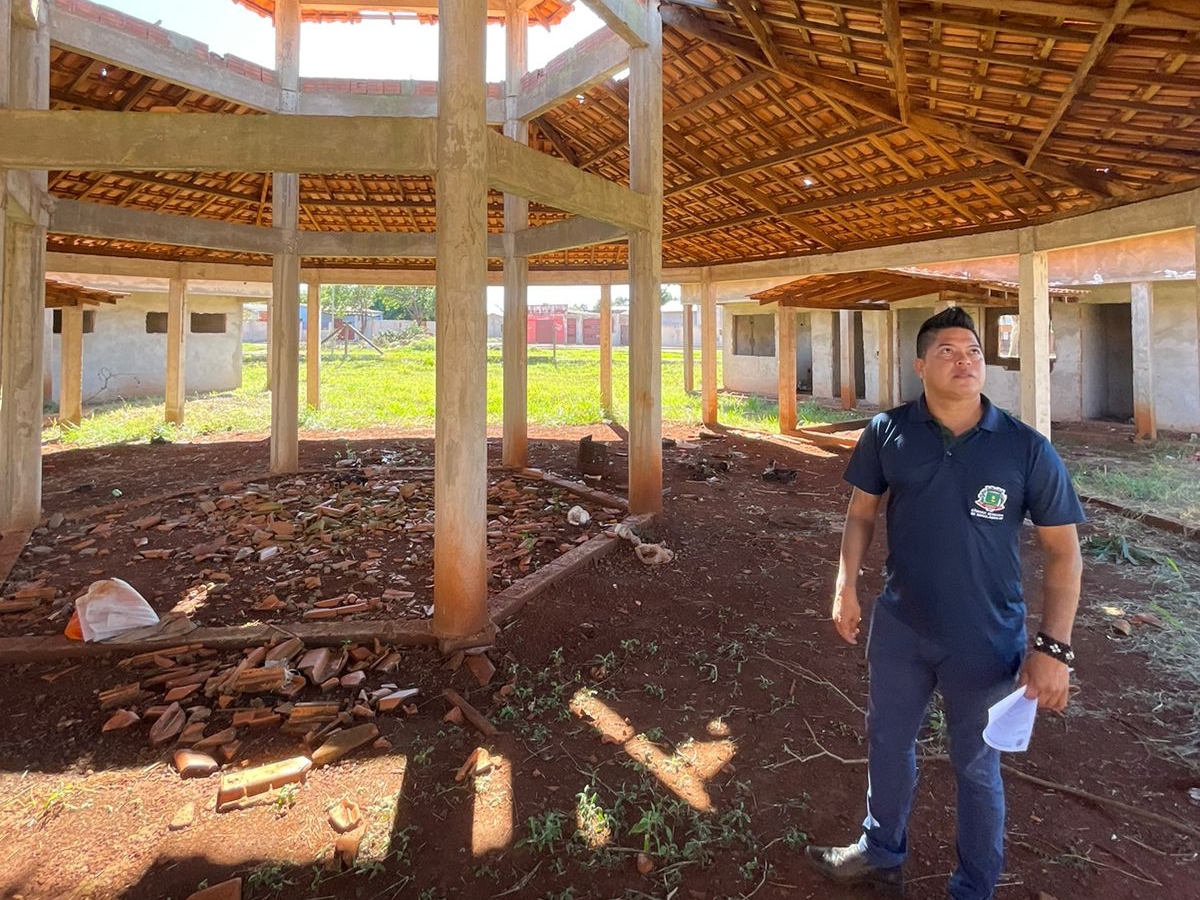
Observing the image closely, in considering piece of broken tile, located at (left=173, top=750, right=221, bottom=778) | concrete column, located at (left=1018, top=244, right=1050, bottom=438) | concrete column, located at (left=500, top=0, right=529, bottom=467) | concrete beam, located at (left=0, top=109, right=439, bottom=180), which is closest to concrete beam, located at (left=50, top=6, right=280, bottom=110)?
concrete column, located at (left=500, top=0, right=529, bottom=467)

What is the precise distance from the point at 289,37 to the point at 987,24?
8064 mm

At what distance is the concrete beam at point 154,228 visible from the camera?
6.94 meters

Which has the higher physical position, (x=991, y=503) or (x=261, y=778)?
(x=991, y=503)

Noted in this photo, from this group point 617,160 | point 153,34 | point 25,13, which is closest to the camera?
point 25,13

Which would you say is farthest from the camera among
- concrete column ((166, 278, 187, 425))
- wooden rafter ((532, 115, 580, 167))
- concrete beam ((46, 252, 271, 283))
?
concrete column ((166, 278, 187, 425))

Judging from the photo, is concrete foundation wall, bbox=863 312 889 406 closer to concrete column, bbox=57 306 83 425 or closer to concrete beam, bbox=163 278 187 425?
concrete beam, bbox=163 278 187 425

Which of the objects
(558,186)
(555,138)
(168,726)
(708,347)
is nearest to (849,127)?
(555,138)

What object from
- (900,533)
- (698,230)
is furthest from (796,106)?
(900,533)

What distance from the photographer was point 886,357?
15.3 metres

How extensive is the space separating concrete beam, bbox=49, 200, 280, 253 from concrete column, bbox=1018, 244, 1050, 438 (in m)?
9.65

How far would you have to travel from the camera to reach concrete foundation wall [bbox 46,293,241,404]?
15.9m

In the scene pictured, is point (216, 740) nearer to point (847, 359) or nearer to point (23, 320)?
point (23, 320)

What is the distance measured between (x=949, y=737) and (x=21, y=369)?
296 inches

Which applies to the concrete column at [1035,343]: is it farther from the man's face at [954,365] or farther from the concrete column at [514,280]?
the man's face at [954,365]
